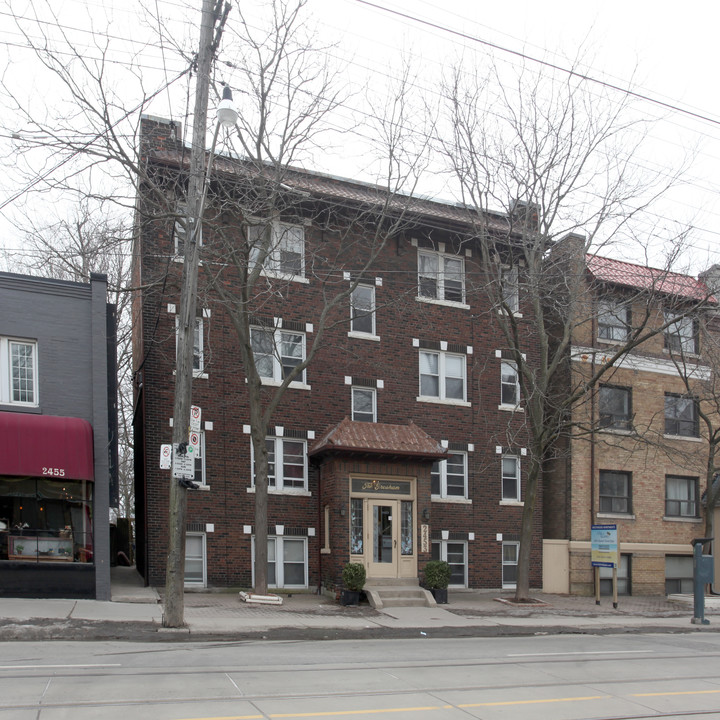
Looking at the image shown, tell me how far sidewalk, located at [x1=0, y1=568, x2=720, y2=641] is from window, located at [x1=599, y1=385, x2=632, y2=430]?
19.7ft

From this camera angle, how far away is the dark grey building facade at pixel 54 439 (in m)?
17.4

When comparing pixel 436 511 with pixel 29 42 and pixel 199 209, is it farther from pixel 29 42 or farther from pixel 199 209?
pixel 29 42

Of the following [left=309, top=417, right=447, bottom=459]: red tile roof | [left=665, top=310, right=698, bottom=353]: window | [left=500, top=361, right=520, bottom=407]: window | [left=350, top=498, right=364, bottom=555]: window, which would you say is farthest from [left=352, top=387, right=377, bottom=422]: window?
[left=665, top=310, right=698, bottom=353]: window

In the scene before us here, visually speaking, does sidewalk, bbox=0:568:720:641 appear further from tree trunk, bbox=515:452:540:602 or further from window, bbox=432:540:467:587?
tree trunk, bbox=515:452:540:602

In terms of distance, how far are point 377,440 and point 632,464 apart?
1051 centimetres

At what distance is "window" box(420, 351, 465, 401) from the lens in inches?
978

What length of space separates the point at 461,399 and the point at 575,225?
6.51m

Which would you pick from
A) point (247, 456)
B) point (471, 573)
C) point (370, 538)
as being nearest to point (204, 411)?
point (247, 456)

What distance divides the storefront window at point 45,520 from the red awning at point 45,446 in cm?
83

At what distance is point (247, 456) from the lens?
72.0ft

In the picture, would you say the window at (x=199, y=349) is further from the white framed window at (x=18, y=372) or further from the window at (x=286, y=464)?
the white framed window at (x=18, y=372)

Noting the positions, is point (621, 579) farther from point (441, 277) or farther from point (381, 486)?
point (441, 277)

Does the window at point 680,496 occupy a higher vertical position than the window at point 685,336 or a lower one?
lower

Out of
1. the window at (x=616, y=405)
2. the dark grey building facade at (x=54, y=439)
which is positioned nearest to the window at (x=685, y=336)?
the window at (x=616, y=405)
